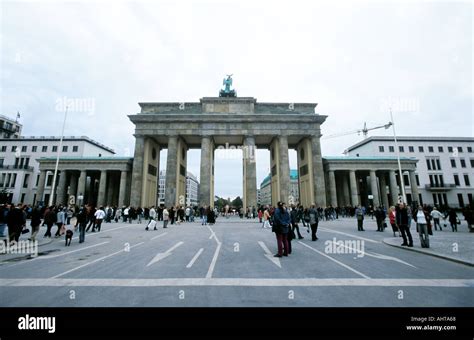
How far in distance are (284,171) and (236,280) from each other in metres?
33.8

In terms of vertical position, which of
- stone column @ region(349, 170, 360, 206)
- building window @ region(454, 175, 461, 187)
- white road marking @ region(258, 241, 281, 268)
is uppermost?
building window @ region(454, 175, 461, 187)

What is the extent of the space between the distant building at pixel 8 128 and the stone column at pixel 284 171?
7716 centimetres

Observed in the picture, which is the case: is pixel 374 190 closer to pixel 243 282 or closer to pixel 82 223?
pixel 243 282

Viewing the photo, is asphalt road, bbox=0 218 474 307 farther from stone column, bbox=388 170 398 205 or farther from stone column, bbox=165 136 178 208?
stone column, bbox=388 170 398 205

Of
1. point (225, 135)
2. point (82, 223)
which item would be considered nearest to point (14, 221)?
point (82, 223)

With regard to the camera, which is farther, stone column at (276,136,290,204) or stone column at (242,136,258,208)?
stone column at (276,136,290,204)

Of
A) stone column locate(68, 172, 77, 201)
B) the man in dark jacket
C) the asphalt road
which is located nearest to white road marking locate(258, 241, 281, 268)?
the asphalt road

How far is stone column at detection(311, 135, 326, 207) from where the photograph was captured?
37656 mm

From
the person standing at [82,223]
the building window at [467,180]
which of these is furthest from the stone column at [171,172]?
the building window at [467,180]

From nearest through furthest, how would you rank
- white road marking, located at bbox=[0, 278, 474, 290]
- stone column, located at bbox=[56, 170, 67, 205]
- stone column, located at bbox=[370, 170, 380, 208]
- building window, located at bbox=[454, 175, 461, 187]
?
white road marking, located at bbox=[0, 278, 474, 290] < stone column, located at bbox=[370, 170, 380, 208] < stone column, located at bbox=[56, 170, 67, 205] < building window, located at bbox=[454, 175, 461, 187]

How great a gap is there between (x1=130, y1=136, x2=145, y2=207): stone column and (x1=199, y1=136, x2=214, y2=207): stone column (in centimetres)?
1082
